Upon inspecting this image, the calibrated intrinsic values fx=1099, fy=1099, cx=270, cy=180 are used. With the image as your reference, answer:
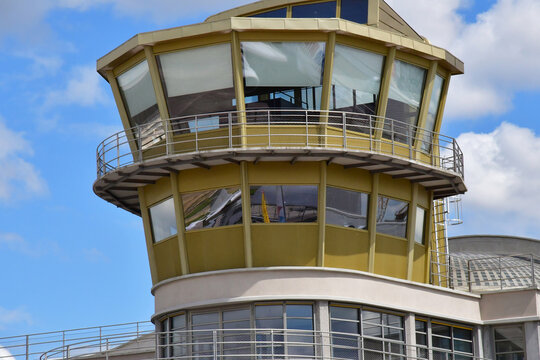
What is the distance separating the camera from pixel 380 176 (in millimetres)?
34875

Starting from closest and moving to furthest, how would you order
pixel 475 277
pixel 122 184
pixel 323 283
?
pixel 323 283, pixel 122 184, pixel 475 277

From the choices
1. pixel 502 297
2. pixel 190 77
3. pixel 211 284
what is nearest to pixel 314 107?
pixel 190 77

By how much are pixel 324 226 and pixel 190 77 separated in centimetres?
619

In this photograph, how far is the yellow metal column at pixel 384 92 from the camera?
113ft

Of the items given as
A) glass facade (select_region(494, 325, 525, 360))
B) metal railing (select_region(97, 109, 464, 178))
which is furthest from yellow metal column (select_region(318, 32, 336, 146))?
glass facade (select_region(494, 325, 525, 360))

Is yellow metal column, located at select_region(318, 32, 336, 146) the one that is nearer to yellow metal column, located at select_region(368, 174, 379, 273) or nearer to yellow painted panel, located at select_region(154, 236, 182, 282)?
yellow metal column, located at select_region(368, 174, 379, 273)

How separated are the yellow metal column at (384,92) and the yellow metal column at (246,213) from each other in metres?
4.27

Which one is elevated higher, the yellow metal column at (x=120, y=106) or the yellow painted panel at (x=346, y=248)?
the yellow metal column at (x=120, y=106)

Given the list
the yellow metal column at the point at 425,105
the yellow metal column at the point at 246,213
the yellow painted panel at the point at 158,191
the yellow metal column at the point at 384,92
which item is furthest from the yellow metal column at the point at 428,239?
the yellow painted panel at the point at 158,191

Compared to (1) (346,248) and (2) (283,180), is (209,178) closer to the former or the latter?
(2) (283,180)

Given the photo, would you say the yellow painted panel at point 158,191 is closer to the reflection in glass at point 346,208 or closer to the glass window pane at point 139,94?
the glass window pane at point 139,94

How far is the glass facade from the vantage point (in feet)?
118

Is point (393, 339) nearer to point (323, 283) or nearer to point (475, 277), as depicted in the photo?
point (323, 283)

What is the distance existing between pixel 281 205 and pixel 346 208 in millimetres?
2091
